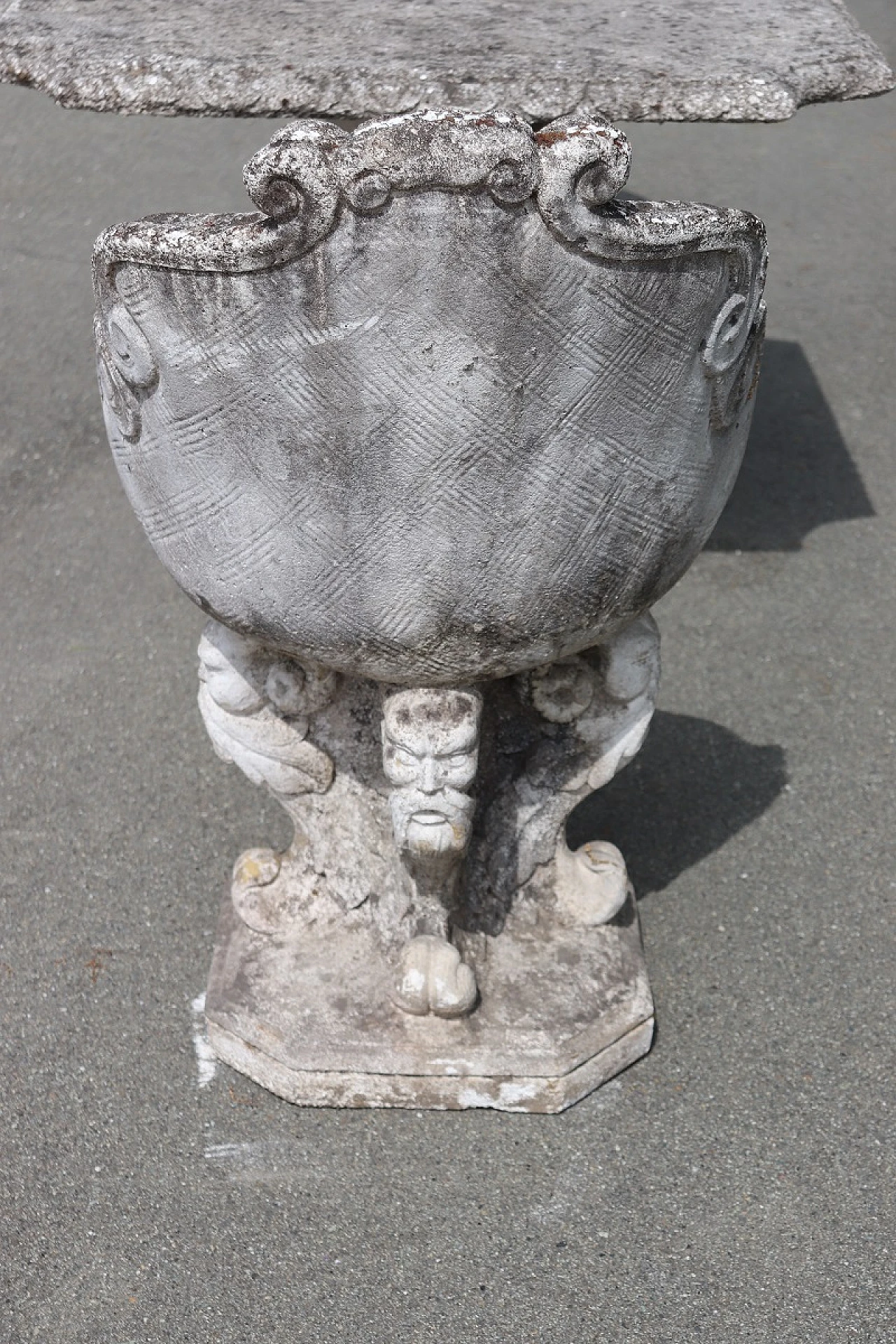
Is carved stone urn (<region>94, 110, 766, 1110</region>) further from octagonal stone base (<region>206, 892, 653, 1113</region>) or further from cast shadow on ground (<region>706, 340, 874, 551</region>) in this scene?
cast shadow on ground (<region>706, 340, 874, 551</region>)

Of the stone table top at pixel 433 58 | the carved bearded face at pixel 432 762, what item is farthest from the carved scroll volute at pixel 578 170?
the stone table top at pixel 433 58

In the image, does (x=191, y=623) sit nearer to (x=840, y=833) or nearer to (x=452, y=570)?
(x=840, y=833)

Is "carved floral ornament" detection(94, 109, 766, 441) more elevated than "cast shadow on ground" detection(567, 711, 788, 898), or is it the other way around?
"carved floral ornament" detection(94, 109, 766, 441)

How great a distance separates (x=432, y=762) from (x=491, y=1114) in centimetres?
63

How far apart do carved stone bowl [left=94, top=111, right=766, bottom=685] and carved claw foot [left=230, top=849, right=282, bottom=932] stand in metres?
0.60

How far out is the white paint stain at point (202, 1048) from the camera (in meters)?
2.36

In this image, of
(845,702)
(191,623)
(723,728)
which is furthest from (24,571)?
(845,702)

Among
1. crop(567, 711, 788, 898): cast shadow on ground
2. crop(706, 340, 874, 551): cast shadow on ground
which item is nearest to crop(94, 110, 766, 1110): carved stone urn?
crop(567, 711, 788, 898): cast shadow on ground

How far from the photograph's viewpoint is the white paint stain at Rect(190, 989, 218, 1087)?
236 centimetres

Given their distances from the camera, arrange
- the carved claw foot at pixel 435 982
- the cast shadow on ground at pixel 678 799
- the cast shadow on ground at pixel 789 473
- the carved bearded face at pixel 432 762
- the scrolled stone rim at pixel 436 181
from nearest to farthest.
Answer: the scrolled stone rim at pixel 436 181 < the carved bearded face at pixel 432 762 < the carved claw foot at pixel 435 982 < the cast shadow on ground at pixel 678 799 < the cast shadow on ground at pixel 789 473

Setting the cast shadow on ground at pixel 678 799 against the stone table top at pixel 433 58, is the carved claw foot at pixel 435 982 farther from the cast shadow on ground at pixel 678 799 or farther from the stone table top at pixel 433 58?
the stone table top at pixel 433 58

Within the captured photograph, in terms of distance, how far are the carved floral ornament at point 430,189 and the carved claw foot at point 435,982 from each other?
3.55 ft

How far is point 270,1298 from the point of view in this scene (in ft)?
6.74

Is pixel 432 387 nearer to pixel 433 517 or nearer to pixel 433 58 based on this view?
pixel 433 517
